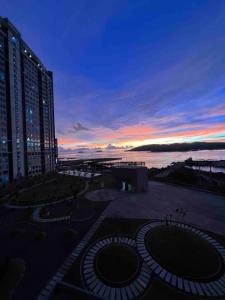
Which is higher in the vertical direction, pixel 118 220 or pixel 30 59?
pixel 30 59

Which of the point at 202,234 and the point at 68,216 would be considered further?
the point at 68,216

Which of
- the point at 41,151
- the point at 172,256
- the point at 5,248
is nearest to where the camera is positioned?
the point at 172,256

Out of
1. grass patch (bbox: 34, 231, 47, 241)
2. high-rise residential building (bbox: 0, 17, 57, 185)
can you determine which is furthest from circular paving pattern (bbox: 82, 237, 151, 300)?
high-rise residential building (bbox: 0, 17, 57, 185)

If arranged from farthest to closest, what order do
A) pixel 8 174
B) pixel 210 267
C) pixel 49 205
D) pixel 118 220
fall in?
pixel 8 174 → pixel 49 205 → pixel 118 220 → pixel 210 267

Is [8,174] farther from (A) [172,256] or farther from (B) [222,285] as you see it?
(B) [222,285]

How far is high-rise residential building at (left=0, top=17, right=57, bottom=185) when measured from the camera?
5912 cm

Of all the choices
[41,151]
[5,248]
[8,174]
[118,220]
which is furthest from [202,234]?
[41,151]

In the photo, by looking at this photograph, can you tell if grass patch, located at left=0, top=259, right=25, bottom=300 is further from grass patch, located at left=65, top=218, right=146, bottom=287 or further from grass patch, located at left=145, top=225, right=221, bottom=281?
grass patch, located at left=145, top=225, right=221, bottom=281

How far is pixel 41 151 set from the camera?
8150 centimetres

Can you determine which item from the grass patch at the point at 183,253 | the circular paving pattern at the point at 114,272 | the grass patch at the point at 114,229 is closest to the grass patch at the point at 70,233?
the grass patch at the point at 114,229

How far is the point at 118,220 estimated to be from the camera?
65.9ft

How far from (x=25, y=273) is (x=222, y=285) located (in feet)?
50.2

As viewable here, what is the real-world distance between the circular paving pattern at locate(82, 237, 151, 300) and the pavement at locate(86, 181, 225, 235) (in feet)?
22.2

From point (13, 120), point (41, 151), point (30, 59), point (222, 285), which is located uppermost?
point (30, 59)
